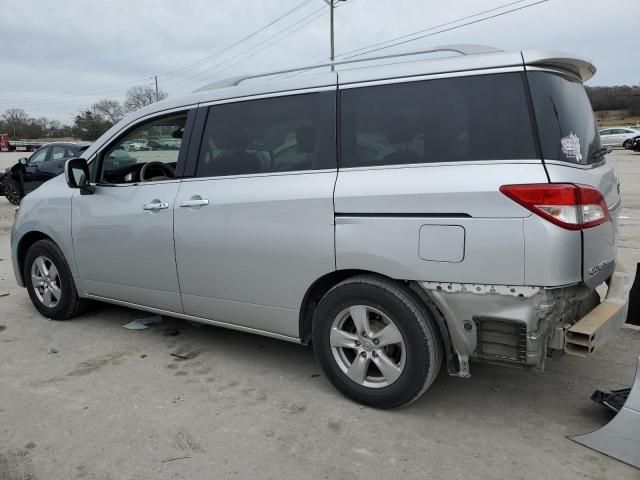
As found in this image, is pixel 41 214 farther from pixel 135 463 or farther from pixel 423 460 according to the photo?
pixel 423 460

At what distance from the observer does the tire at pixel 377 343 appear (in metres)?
2.84

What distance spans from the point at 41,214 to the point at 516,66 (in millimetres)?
4055

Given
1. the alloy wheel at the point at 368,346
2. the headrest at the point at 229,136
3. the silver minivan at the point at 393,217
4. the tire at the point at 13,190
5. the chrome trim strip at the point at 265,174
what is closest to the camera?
the silver minivan at the point at 393,217

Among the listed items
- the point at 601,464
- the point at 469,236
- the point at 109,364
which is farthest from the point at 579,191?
the point at 109,364

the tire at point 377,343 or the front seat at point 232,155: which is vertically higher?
the front seat at point 232,155

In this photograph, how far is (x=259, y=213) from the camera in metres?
3.31

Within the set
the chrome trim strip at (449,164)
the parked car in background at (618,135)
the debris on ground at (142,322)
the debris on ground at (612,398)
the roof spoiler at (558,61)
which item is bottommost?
the debris on ground at (142,322)

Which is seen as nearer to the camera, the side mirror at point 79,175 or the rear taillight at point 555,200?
the rear taillight at point 555,200

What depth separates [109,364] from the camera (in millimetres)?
3850

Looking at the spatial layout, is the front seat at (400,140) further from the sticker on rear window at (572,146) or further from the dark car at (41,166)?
the dark car at (41,166)

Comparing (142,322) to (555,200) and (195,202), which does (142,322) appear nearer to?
(195,202)

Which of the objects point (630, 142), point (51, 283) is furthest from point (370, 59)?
point (630, 142)

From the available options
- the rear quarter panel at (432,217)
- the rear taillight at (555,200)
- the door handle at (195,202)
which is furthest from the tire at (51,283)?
the rear taillight at (555,200)

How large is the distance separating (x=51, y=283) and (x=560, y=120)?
4.37m
